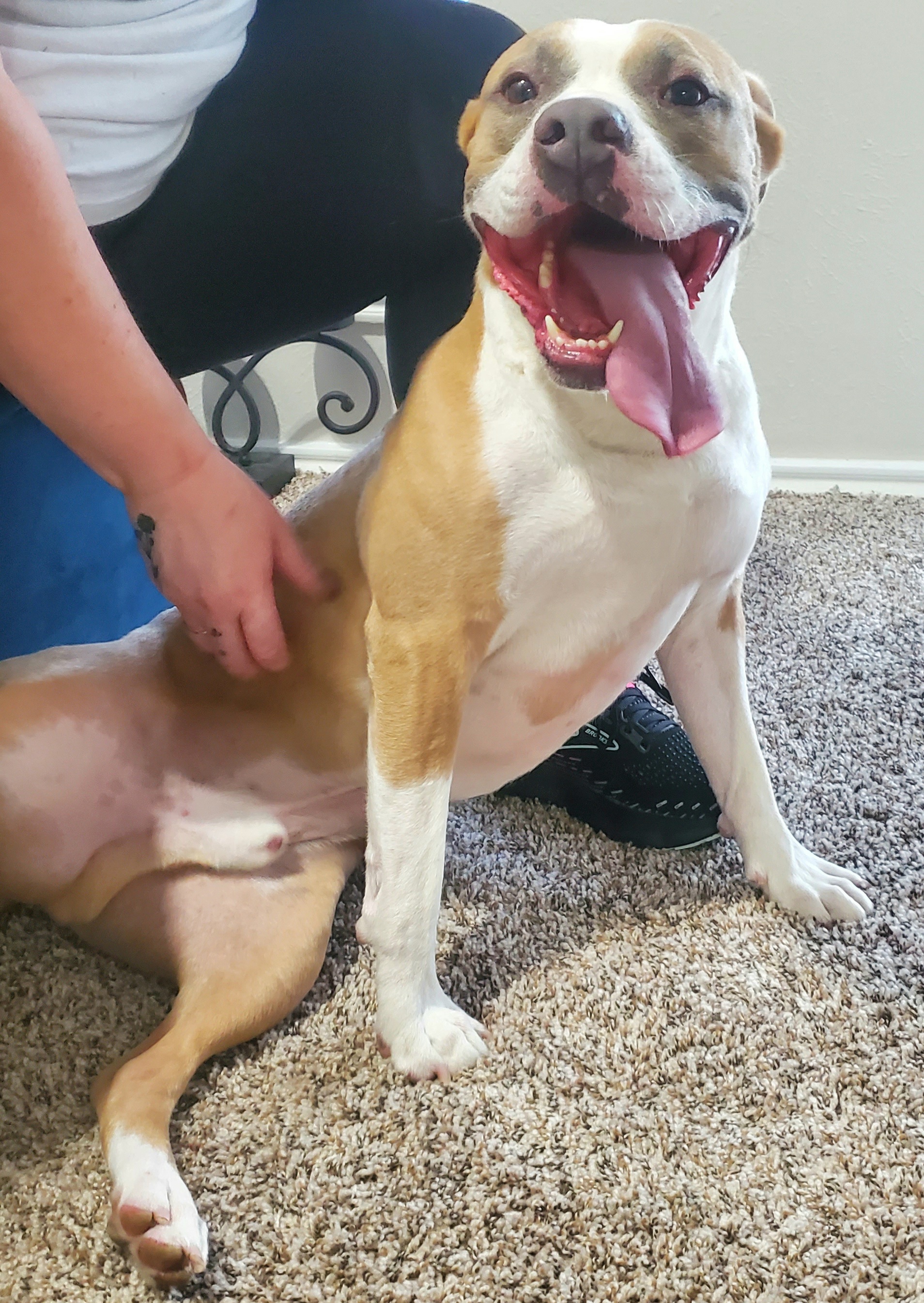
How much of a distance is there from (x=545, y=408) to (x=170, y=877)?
0.58 metres

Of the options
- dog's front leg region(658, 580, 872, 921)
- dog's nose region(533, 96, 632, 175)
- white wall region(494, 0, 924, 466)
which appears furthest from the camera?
white wall region(494, 0, 924, 466)

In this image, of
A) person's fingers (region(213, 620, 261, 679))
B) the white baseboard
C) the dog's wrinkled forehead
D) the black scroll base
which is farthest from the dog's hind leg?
the white baseboard

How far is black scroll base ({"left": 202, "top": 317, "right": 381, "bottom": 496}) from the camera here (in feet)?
7.10

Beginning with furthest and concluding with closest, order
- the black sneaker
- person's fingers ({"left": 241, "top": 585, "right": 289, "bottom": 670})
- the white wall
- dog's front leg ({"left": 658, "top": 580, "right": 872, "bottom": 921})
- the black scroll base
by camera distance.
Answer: the black scroll base → the white wall → the black sneaker → dog's front leg ({"left": 658, "top": 580, "right": 872, "bottom": 921}) → person's fingers ({"left": 241, "top": 585, "right": 289, "bottom": 670})

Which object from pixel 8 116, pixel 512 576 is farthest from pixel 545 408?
pixel 8 116

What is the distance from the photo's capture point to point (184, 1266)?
689mm

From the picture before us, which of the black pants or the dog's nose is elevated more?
the dog's nose

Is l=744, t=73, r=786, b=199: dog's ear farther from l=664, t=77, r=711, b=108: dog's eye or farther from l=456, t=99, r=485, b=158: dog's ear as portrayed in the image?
l=456, t=99, r=485, b=158: dog's ear

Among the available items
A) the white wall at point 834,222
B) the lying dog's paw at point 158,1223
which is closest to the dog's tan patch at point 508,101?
the lying dog's paw at point 158,1223

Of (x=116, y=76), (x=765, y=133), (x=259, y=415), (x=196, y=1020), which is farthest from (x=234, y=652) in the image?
(x=259, y=415)

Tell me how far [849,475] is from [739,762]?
1438mm

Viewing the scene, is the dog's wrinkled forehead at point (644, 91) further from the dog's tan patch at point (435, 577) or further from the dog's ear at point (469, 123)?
the dog's tan patch at point (435, 577)

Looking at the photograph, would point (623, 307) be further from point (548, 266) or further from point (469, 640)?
point (469, 640)

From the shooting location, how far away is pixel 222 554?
0.87m
